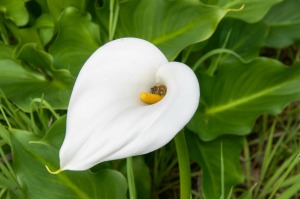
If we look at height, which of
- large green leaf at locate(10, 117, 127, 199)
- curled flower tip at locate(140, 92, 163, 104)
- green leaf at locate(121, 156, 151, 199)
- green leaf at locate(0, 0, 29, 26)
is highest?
curled flower tip at locate(140, 92, 163, 104)

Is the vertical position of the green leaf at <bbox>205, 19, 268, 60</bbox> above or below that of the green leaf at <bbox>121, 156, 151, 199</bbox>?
above

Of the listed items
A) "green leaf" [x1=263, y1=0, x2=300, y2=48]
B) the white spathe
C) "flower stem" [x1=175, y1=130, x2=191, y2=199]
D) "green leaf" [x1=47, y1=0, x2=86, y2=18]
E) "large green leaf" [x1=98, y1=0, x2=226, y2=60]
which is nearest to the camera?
the white spathe

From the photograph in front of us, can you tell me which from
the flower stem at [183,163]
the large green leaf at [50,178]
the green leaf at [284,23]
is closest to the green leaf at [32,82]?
the large green leaf at [50,178]

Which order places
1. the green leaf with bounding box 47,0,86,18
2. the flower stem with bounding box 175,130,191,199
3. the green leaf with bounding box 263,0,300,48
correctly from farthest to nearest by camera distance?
the green leaf with bounding box 263,0,300,48 → the green leaf with bounding box 47,0,86,18 → the flower stem with bounding box 175,130,191,199

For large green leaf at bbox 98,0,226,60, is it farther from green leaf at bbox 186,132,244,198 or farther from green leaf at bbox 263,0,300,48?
green leaf at bbox 263,0,300,48

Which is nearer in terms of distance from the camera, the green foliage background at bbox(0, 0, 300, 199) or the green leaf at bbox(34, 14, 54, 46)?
the green foliage background at bbox(0, 0, 300, 199)

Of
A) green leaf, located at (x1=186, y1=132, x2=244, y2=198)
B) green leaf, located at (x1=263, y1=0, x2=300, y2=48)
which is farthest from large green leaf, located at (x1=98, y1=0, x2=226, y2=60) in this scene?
green leaf, located at (x1=263, y1=0, x2=300, y2=48)

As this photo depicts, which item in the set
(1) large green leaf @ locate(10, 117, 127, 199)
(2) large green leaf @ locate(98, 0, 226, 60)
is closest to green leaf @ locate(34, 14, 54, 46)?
(2) large green leaf @ locate(98, 0, 226, 60)
